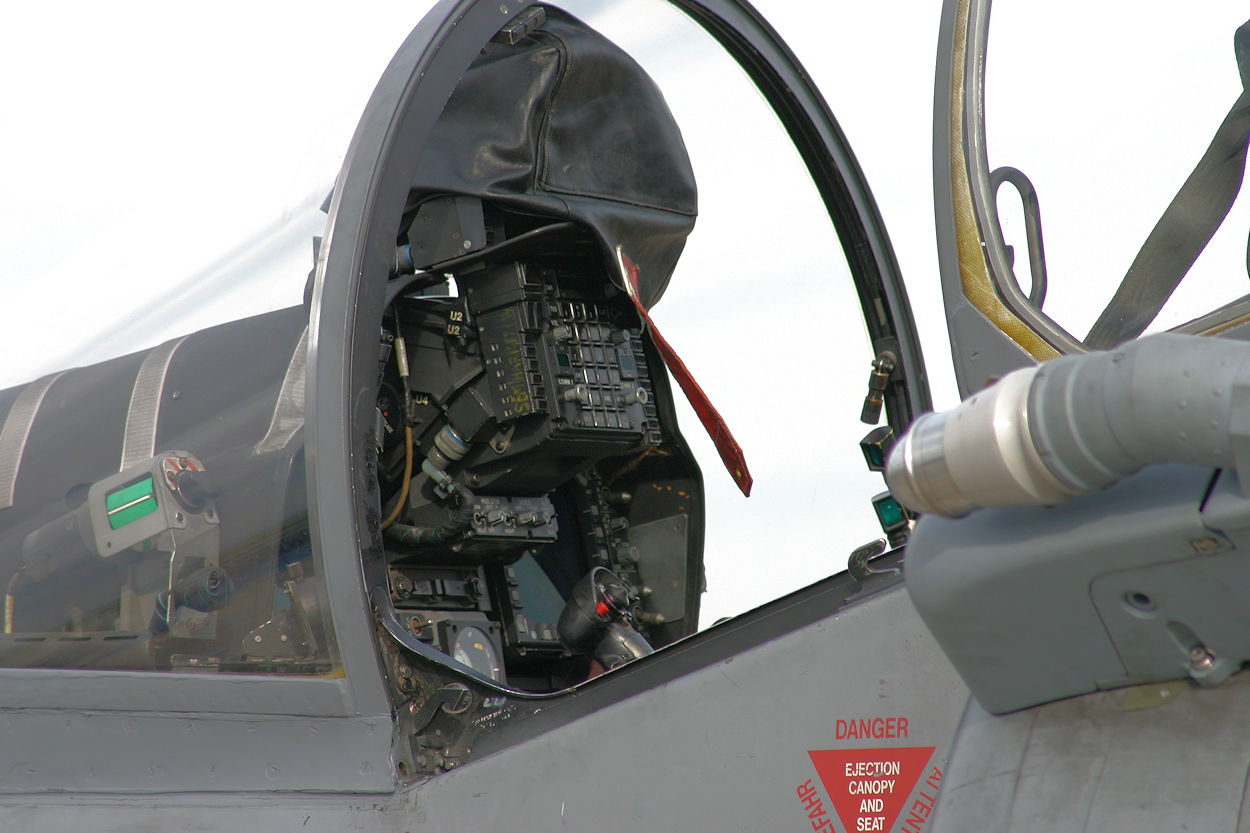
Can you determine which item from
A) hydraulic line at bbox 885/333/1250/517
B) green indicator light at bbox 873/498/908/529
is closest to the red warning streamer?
green indicator light at bbox 873/498/908/529

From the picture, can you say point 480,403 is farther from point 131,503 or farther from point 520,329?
point 131,503

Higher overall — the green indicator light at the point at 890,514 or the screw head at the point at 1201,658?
the screw head at the point at 1201,658

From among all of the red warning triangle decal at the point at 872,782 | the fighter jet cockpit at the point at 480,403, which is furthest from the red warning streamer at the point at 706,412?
the red warning triangle decal at the point at 872,782

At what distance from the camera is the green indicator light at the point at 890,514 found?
243 centimetres

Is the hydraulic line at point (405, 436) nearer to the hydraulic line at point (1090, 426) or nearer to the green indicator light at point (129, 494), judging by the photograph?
the green indicator light at point (129, 494)

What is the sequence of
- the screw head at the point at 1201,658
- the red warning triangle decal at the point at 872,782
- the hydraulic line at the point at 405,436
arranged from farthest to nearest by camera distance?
the hydraulic line at the point at 405,436 < the red warning triangle decal at the point at 872,782 < the screw head at the point at 1201,658

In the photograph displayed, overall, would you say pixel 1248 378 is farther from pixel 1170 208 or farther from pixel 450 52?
pixel 450 52

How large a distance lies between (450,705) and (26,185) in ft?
4.05

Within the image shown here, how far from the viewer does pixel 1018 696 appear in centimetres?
122

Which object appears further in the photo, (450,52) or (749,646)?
(450,52)

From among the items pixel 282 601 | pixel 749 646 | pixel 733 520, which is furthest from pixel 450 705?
pixel 733 520

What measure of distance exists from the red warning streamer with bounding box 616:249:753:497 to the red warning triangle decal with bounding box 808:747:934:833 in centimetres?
98

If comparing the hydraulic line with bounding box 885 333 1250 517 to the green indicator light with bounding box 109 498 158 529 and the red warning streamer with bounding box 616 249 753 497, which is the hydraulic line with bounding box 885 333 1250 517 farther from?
the red warning streamer with bounding box 616 249 753 497

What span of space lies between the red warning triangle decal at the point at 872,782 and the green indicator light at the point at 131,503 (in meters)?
1.25
